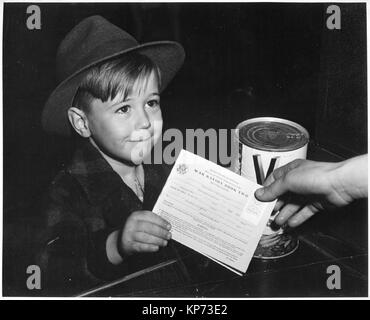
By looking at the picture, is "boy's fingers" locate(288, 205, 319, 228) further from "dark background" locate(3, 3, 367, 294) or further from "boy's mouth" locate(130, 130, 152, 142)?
"boy's mouth" locate(130, 130, 152, 142)

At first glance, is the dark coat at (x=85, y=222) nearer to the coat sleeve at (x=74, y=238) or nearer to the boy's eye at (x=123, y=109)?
the coat sleeve at (x=74, y=238)

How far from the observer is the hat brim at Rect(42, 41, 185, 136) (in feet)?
3.58

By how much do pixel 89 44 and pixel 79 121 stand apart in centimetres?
17

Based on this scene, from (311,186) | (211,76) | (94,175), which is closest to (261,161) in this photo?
(311,186)

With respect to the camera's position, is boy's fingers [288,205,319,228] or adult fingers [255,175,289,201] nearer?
adult fingers [255,175,289,201]

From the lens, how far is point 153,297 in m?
1.13

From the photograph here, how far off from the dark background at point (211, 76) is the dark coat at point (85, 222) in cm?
4

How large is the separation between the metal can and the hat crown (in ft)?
1.05

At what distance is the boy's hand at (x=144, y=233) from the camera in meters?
1.11

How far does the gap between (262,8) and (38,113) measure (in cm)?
56

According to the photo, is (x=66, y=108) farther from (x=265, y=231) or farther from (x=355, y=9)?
(x=355, y=9)

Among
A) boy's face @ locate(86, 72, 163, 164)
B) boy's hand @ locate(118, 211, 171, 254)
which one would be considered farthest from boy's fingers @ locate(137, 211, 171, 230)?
boy's face @ locate(86, 72, 163, 164)

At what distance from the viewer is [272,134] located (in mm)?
1133

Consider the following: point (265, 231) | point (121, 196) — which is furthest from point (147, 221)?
point (265, 231)
